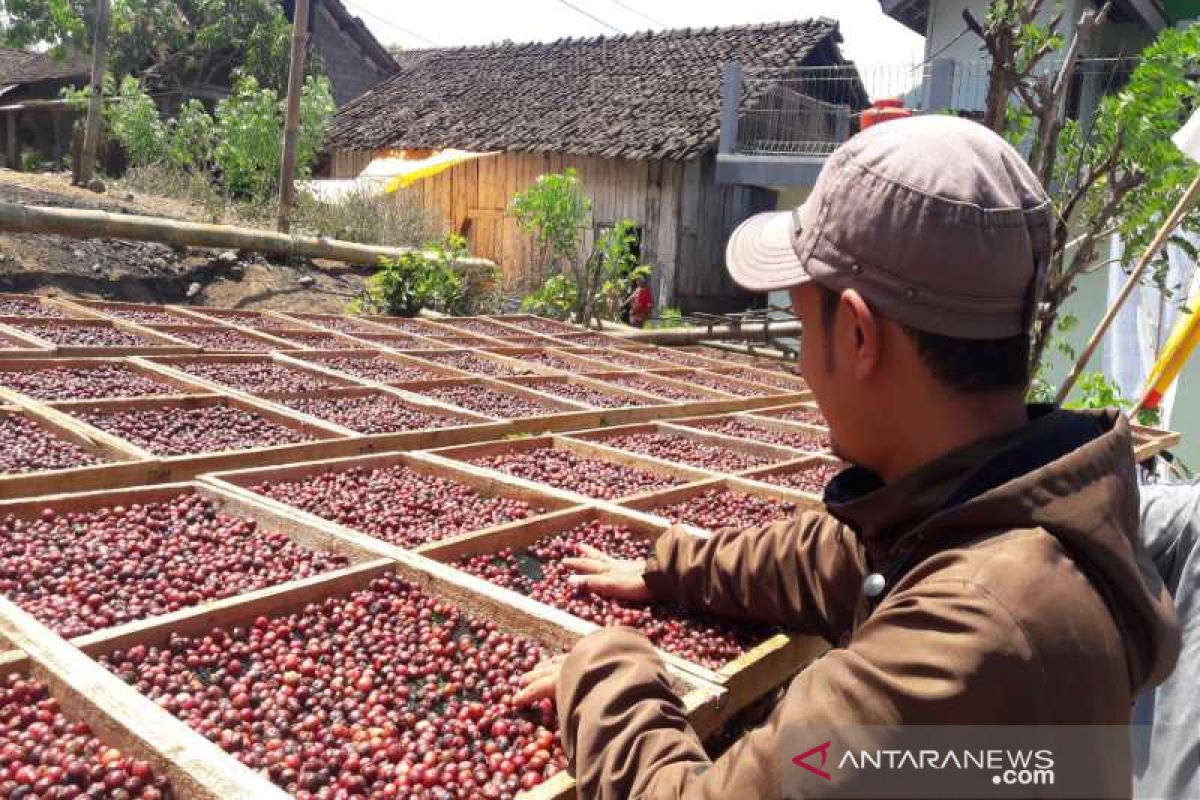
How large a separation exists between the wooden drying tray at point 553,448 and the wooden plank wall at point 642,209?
38.6 ft

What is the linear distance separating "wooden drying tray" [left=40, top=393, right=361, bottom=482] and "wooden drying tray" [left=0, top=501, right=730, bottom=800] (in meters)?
1.20

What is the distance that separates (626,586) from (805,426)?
287 centimetres

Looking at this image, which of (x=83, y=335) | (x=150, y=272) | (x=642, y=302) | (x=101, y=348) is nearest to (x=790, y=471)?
(x=101, y=348)

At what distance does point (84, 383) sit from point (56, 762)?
3.26 m

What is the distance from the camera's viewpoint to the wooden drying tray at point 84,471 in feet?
9.23

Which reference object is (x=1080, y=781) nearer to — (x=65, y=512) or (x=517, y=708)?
(x=517, y=708)

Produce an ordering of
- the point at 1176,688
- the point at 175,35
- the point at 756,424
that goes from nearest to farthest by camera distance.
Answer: the point at 1176,688 < the point at 756,424 < the point at 175,35

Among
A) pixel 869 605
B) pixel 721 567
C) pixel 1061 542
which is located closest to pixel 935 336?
pixel 1061 542

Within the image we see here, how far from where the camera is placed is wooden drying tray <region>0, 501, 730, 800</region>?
4.68 feet

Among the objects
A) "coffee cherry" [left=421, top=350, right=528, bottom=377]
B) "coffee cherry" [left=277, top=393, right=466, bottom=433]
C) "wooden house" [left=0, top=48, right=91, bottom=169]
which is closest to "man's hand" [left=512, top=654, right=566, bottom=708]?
"coffee cherry" [left=277, top=393, right=466, bottom=433]

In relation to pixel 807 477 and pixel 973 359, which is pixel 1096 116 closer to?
pixel 807 477

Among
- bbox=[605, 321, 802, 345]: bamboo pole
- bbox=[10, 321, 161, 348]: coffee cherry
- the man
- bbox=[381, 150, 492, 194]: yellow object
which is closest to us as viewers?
the man

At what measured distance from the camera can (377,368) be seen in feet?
18.4

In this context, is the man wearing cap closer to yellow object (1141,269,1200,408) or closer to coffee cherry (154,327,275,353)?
yellow object (1141,269,1200,408)
